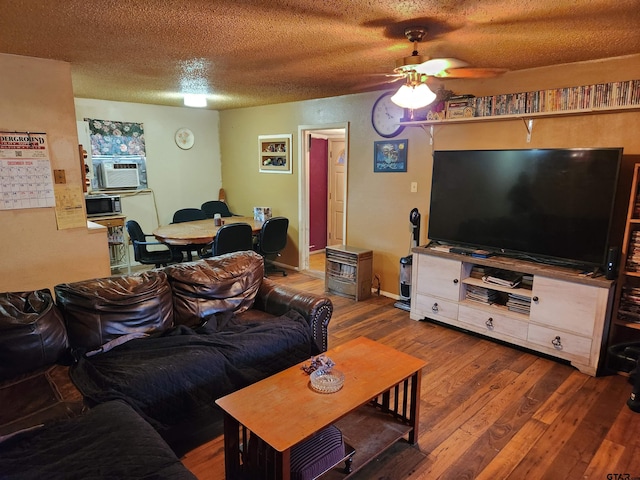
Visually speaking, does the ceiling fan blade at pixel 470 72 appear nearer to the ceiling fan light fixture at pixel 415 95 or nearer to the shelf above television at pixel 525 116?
the ceiling fan light fixture at pixel 415 95

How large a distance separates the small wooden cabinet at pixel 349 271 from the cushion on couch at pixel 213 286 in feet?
5.20

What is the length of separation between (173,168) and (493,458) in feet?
18.3

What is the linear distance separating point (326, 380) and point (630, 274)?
7.58ft

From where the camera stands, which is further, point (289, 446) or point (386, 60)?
point (386, 60)

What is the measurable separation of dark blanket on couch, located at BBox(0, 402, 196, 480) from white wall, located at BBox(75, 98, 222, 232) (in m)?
4.63

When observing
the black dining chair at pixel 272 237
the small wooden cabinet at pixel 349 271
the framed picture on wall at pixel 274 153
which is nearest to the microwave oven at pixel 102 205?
the black dining chair at pixel 272 237

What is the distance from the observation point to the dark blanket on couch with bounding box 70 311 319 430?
6.42 feet

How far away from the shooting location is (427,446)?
7.22 feet

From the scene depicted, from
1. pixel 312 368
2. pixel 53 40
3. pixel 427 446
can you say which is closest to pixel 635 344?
pixel 427 446

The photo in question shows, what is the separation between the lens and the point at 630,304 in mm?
2855

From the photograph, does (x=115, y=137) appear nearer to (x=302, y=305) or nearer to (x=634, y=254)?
(x=302, y=305)

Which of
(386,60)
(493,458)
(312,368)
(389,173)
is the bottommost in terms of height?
(493,458)

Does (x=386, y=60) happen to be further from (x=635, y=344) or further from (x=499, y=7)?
(x=635, y=344)

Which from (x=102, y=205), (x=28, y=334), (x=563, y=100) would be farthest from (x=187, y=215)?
(x=563, y=100)
